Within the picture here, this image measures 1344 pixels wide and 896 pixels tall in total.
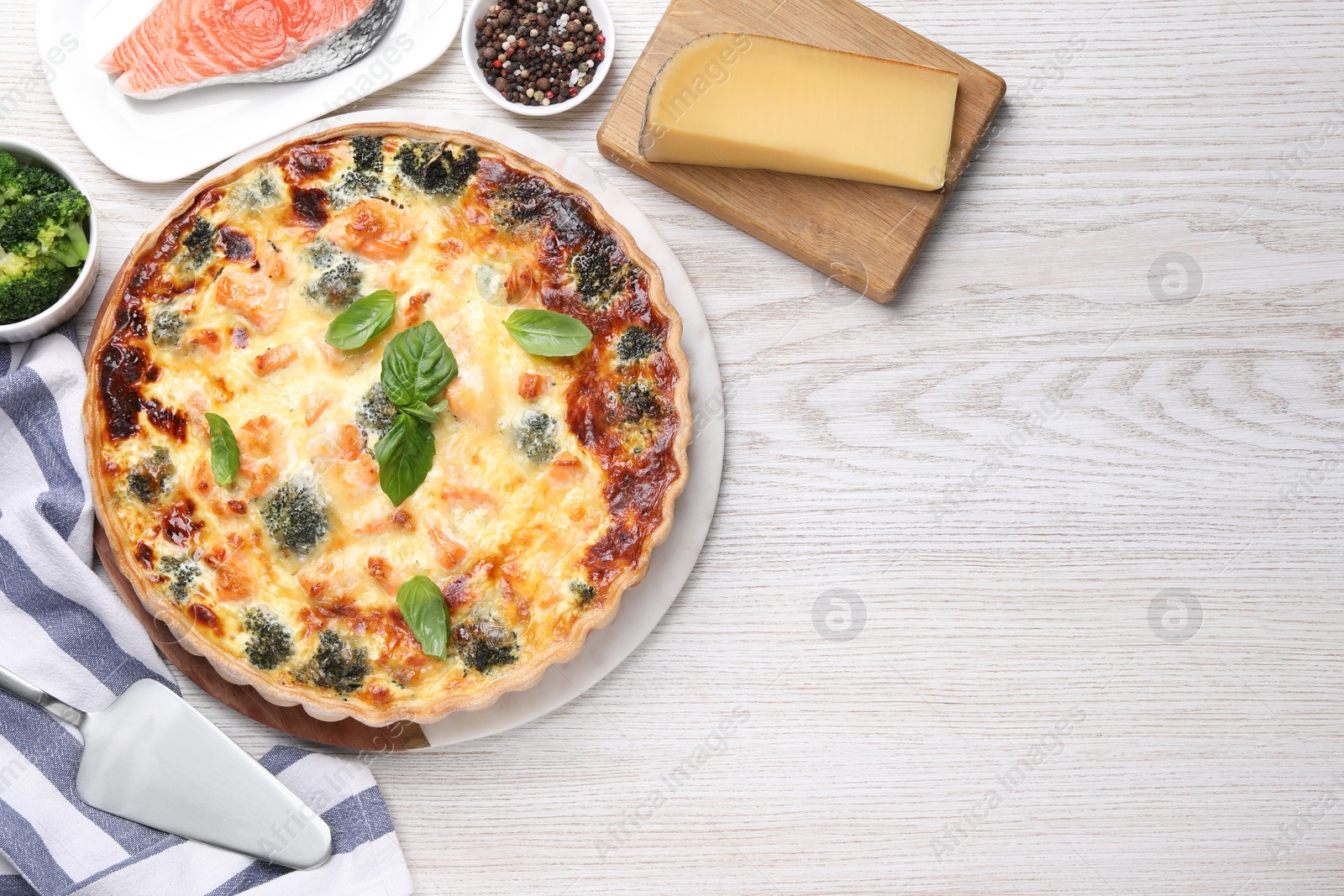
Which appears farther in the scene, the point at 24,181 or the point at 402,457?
the point at 24,181

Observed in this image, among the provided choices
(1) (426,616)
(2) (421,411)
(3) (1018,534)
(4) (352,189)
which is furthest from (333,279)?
(3) (1018,534)

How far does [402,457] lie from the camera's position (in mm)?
2602

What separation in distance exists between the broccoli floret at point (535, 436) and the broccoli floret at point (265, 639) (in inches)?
34.5

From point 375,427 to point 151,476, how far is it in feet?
2.18

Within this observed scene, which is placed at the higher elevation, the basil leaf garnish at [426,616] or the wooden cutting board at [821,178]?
the wooden cutting board at [821,178]

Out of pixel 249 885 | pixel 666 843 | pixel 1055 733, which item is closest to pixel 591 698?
pixel 666 843

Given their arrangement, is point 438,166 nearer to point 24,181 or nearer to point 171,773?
point 24,181

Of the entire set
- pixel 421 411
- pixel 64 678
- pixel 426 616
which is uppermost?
pixel 421 411

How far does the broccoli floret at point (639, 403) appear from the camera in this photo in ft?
9.14

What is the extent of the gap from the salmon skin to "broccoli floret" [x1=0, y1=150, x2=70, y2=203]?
43 cm

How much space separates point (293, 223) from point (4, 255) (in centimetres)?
86

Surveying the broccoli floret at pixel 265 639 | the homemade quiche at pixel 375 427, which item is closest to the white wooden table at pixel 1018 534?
the homemade quiche at pixel 375 427

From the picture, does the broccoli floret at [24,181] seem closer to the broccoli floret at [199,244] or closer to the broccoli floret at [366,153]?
the broccoli floret at [199,244]

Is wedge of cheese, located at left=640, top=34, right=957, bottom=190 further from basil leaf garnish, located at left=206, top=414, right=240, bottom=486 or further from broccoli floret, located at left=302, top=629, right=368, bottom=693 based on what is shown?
broccoli floret, located at left=302, top=629, right=368, bottom=693
